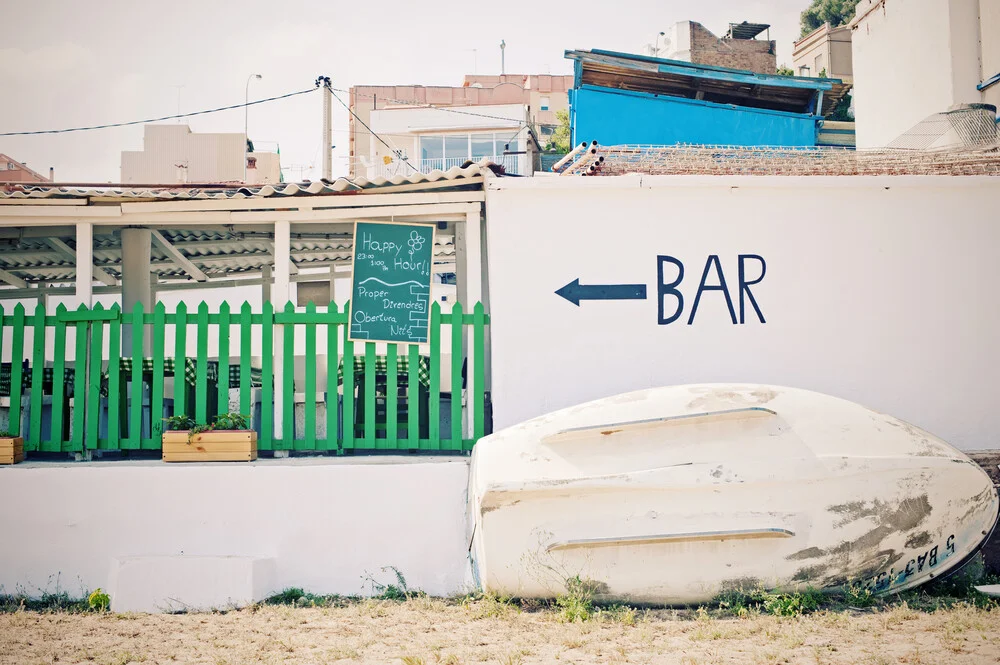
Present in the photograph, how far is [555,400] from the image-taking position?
6.57m

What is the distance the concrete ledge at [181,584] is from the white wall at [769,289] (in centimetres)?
222

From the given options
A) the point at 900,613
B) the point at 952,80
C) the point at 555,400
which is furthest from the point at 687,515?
the point at 952,80

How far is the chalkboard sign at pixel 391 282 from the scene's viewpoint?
681cm

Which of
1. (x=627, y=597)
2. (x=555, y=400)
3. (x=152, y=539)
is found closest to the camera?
(x=627, y=597)

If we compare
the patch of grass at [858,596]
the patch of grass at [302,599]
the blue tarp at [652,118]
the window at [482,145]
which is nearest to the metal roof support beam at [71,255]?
the patch of grass at [302,599]

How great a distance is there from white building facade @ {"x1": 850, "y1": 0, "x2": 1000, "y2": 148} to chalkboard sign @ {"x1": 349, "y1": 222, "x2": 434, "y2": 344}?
26.2ft

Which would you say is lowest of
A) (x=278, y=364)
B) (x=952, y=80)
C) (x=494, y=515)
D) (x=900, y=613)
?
(x=900, y=613)

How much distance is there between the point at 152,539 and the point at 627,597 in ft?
11.5

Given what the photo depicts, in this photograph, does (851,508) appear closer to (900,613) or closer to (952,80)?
(900,613)

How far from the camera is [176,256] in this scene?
9211 mm

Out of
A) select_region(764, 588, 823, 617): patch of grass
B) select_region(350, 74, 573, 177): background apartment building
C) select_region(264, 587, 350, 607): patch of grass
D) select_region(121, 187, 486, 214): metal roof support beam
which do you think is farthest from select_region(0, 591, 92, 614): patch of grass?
select_region(350, 74, 573, 177): background apartment building

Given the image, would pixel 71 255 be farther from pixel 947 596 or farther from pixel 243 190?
pixel 947 596

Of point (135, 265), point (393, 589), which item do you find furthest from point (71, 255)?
point (393, 589)

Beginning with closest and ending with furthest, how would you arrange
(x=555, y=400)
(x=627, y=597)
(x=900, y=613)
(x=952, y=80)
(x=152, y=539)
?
1. (x=900, y=613)
2. (x=627, y=597)
3. (x=152, y=539)
4. (x=555, y=400)
5. (x=952, y=80)
